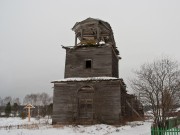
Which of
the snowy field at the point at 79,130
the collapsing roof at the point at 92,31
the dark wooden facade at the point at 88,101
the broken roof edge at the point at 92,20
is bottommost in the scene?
the snowy field at the point at 79,130

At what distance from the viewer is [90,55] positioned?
1068 inches

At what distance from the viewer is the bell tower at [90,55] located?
2639 centimetres

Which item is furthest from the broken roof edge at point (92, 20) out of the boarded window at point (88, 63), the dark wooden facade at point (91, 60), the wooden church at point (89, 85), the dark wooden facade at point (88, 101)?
the dark wooden facade at point (88, 101)

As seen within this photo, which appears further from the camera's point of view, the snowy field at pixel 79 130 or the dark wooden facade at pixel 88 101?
the dark wooden facade at pixel 88 101

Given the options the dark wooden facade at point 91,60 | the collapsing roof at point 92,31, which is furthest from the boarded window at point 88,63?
the collapsing roof at point 92,31

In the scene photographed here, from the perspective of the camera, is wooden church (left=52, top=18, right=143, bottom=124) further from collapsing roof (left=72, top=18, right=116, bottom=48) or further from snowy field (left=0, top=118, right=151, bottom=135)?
snowy field (left=0, top=118, right=151, bottom=135)

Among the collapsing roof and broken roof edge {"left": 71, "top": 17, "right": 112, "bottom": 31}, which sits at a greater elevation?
broken roof edge {"left": 71, "top": 17, "right": 112, "bottom": 31}

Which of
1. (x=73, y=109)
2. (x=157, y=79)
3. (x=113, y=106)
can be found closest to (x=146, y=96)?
(x=157, y=79)

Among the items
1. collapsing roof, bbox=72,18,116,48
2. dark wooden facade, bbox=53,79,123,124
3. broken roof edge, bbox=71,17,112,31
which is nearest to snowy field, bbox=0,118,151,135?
dark wooden facade, bbox=53,79,123,124

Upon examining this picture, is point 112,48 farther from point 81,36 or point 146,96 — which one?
point 146,96

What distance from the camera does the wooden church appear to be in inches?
954

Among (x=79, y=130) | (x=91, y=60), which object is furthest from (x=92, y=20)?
(x=79, y=130)

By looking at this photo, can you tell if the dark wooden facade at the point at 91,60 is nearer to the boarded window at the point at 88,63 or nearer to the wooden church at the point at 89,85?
the wooden church at the point at 89,85

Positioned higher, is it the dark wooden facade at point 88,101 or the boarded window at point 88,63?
the boarded window at point 88,63
